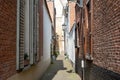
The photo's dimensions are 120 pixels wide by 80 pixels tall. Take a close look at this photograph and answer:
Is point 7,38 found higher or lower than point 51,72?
higher

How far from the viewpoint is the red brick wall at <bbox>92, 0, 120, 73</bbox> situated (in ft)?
18.5

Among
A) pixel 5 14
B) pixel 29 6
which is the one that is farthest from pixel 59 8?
pixel 5 14

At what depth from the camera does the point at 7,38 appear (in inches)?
251

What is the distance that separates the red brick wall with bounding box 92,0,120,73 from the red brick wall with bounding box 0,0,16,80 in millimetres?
2327

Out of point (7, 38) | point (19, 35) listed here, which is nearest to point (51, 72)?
point (19, 35)

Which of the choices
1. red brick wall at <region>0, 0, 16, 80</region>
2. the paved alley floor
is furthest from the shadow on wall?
red brick wall at <region>0, 0, 16, 80</region>

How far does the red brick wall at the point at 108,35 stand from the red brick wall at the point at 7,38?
2327 millimetres

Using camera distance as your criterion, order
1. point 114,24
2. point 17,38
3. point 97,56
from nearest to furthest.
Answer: point 114,24 < point 17,38 < point 97,56

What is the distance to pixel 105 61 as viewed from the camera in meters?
6.80

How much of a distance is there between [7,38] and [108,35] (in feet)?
7.79

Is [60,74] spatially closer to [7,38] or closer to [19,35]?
[19,35]

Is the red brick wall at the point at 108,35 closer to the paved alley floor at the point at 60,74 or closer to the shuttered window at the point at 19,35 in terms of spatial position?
the shuttered window at the point at 19,35

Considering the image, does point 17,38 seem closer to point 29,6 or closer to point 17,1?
point 17,1

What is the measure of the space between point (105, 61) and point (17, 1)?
9.70ft
